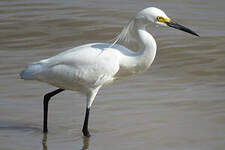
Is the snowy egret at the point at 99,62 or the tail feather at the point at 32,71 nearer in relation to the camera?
the snowy egret at the point at 99,62

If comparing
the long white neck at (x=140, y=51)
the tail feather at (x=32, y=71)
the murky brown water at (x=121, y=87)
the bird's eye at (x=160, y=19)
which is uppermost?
the bird's eye at (x=160, y=19)

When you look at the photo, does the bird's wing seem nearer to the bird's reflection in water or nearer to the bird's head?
the bird's head

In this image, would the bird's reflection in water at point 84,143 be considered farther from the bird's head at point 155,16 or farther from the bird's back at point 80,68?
the bird's head at point 155,16

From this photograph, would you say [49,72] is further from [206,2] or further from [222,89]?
[206,2]

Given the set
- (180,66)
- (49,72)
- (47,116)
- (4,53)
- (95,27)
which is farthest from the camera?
(95,27)

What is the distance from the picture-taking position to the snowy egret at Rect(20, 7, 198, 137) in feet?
23.5

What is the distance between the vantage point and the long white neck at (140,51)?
7234 millimetres

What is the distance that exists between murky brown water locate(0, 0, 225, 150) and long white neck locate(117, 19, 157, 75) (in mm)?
746

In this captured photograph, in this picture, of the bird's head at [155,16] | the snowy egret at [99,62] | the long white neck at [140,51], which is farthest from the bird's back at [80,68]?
the bird's head at [155,16]

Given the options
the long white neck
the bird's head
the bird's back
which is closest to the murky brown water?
the bird's back

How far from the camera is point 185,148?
6559mm

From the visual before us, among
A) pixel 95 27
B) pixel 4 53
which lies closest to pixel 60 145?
pixel 4 53

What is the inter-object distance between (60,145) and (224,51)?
4.76 meters

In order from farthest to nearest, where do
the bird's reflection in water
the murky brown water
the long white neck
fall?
the long white neck
the murky brown water
the bird's reflection in water
